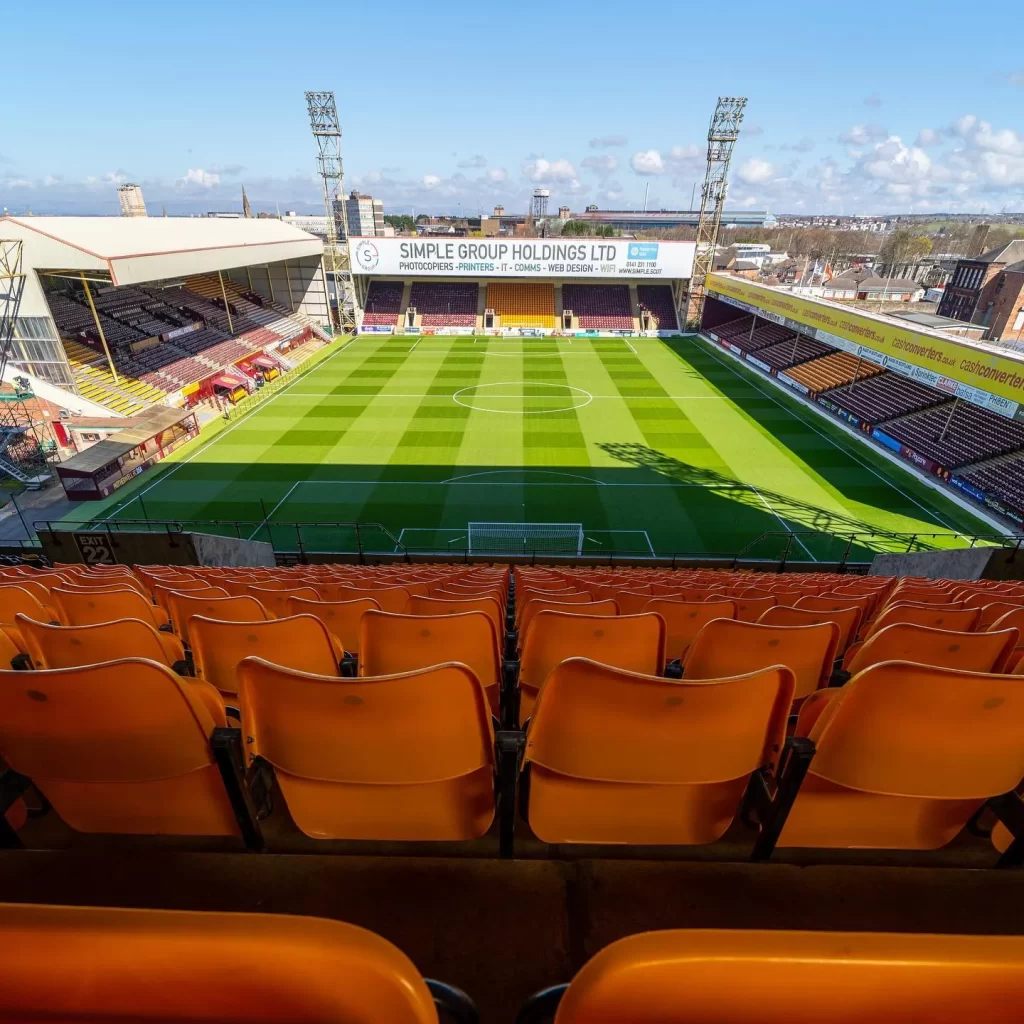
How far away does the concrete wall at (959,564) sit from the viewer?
1179cm

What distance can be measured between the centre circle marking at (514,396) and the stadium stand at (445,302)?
17.3 meters

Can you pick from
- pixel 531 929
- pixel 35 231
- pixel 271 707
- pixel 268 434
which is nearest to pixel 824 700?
pixel 531 929

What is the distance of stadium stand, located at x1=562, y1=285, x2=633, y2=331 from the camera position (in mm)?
48688

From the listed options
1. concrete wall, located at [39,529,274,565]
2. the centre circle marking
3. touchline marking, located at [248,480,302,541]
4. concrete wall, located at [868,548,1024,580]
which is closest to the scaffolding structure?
touchline marking, located at [248,480,302,541]

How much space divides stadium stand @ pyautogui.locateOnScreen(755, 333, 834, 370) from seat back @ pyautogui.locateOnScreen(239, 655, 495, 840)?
1537 inches

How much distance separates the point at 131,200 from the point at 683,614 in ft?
241

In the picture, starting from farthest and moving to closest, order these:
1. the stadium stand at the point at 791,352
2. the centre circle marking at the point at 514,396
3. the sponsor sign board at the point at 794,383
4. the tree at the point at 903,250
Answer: the tree at the point at 903,250, the stadium stand at the point at 791,352, the sponsor sign board at the point at 794,383, the centre circle marking at the point at 514,396

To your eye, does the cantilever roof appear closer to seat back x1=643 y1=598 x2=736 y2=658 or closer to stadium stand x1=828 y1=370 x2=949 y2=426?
seat back x1=643 y1=598 x2=736 y2=658

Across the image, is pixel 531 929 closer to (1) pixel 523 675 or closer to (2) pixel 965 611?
(1) pixel 523 675

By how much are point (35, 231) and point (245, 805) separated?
29399 millimetres

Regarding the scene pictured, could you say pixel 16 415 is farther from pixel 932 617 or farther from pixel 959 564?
pixel 959 564

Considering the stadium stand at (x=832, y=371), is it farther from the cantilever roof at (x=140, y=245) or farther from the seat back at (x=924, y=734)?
the cantilever roof at (x=140, y=245)

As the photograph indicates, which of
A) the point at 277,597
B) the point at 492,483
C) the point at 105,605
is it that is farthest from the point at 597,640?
the point at 492,483

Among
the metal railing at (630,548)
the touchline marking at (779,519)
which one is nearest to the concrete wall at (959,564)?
the metal railing at (630,548)
